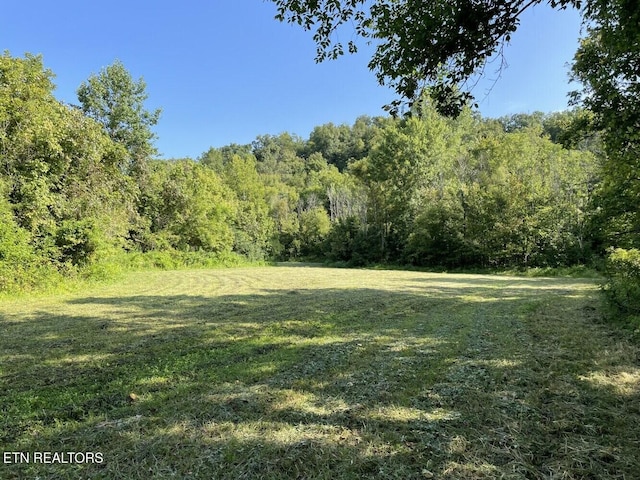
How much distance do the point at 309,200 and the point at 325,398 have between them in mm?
47229

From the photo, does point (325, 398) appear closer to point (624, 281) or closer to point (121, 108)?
point (624, 281)

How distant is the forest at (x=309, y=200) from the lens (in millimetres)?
10883

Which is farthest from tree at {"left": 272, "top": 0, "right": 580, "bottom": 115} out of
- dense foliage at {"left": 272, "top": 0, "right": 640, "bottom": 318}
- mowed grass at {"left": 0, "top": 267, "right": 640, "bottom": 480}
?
mowed grass at {"left": 0, "top": 267, "right": 640, "bottom": 480}

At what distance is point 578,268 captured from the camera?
1877 centimetres

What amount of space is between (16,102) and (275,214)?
39.0 m

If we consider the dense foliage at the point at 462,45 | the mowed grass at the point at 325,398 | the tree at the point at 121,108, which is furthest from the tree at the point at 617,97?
the tree at the point at 121,108

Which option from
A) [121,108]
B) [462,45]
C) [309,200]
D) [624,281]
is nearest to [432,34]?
[462,45]

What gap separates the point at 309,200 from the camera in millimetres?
49812

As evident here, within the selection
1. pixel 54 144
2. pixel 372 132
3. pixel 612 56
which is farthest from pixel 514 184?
pixel 372 132

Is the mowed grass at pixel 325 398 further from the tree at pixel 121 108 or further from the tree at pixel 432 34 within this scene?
the tree at pixel 121 108

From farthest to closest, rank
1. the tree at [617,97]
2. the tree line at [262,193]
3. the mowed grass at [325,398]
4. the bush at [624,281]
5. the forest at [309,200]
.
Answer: the tree line at [262,193]
the forest at [309,200]
the bush at [624,281]
the tree at [617,97]
the mowed grass at [325,398]

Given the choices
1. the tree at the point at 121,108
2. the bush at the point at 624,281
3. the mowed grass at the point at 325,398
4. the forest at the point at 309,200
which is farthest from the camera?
the tree at the point at 121,108

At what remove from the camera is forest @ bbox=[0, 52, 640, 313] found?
10.9 m

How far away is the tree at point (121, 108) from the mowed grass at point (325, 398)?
22.1 metres
